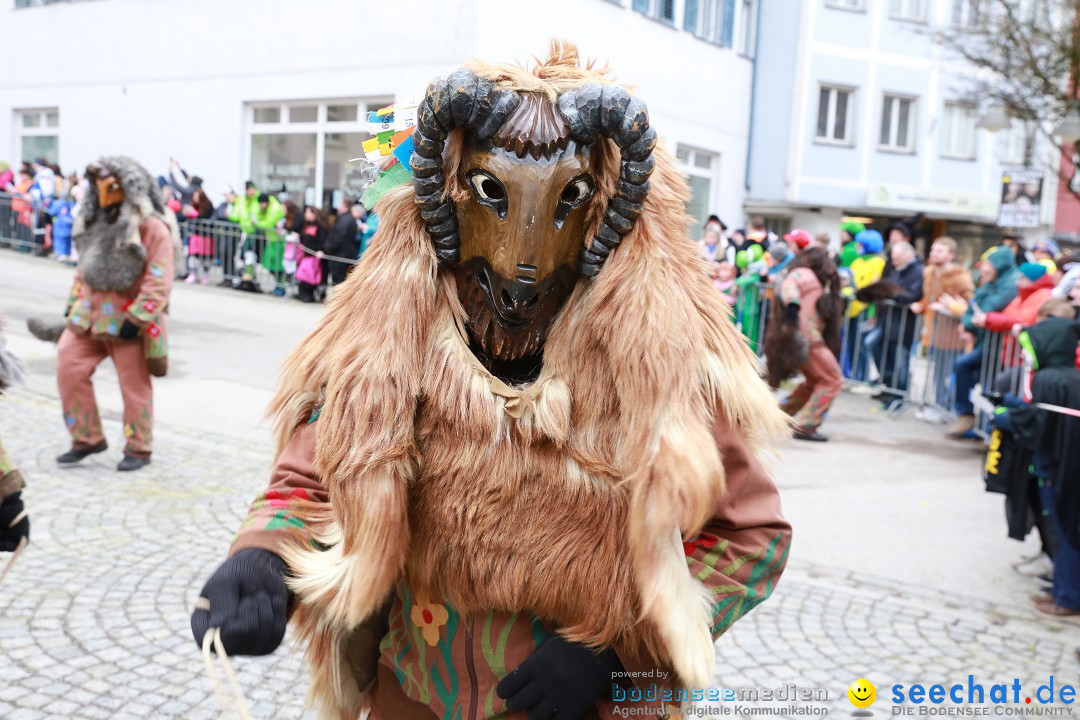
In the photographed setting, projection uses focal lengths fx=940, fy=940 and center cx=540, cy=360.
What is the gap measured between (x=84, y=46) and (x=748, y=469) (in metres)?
21.8

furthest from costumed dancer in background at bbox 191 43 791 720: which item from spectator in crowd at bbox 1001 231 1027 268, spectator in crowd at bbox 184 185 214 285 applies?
spectator in crowd at bbox 184 185 214 285

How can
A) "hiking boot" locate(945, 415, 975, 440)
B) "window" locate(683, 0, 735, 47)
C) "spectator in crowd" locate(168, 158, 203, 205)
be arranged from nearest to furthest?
"hiking boot" locate(945, 415, 975, 440) → "spectator in crowd" locate(168, 158, 203, 205) → "window" locate(683, 0, 735, 47)

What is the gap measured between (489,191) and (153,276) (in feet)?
15.4

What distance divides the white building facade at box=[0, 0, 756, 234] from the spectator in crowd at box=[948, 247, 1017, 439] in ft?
18.7

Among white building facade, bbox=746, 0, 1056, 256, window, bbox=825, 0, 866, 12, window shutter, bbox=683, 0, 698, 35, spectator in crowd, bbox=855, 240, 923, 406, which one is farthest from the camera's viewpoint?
window, bbox=825, 0, 866, 12

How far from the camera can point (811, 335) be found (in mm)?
8133

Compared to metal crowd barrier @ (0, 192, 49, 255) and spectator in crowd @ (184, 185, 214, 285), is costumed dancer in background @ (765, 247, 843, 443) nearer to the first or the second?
spectator in crowd @ (184, 185, 214, 285)

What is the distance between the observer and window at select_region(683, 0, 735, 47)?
17.9 m

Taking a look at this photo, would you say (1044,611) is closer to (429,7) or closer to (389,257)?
(389,257)

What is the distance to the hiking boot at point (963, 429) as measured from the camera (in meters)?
8.90

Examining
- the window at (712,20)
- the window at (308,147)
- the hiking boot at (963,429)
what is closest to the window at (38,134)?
the window at (308,147)

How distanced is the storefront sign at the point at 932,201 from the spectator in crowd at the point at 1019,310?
1535 cm

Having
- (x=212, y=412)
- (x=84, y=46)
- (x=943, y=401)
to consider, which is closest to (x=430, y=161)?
(x=212, y=412)

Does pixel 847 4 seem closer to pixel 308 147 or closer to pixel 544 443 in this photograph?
pixel 308 147
